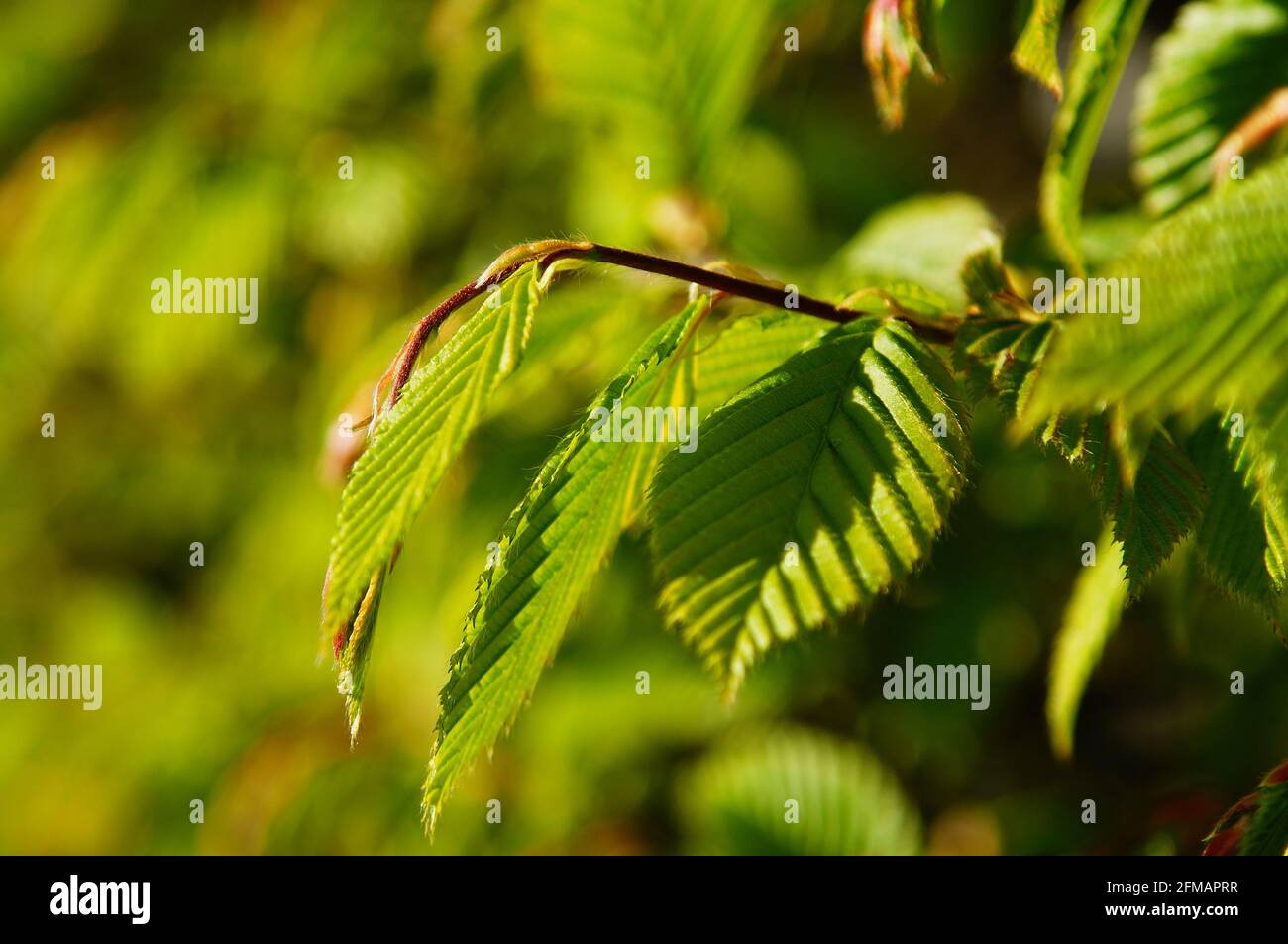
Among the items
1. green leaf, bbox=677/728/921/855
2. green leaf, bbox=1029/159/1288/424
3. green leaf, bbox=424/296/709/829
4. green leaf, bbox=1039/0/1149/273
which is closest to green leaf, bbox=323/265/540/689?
green leaf, bbox=424/296/709/829

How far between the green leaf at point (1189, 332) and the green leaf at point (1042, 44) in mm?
334

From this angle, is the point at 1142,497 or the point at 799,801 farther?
the point at 799,801

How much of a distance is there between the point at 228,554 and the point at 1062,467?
1.82 m

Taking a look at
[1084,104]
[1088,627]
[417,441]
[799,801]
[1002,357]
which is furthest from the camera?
[799,801]

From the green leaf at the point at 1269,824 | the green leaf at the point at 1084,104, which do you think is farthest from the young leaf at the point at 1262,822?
the green leaf at the point at 1084,104

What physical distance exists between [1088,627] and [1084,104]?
1.48ft

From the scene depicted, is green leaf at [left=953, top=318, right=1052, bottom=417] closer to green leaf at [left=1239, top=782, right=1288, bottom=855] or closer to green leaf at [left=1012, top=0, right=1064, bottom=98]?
green leaf at [left=1012, top=0, right=1064, bottom=98]

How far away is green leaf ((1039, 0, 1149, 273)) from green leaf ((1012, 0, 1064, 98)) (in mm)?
91

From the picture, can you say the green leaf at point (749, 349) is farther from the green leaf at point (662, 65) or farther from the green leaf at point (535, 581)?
the green leaf at point (662, 65)

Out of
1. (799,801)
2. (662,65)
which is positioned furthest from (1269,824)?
(662,65)

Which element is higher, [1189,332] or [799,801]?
[1189,332]

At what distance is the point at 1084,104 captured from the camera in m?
0.86

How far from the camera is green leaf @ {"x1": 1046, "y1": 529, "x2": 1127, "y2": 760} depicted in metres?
0.96

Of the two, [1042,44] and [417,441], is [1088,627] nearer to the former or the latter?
[1042,44]
